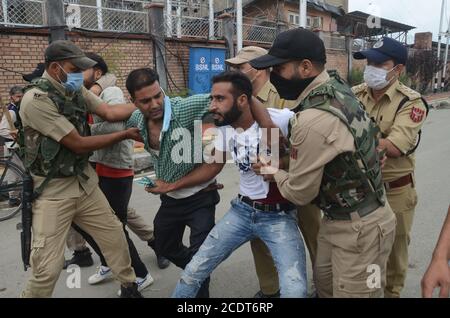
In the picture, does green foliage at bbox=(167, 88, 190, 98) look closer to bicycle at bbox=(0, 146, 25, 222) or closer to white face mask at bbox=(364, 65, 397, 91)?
bicycle at bbox=(0, 146, 25, 222)

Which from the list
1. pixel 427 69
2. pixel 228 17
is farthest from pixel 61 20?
pixel 427 69

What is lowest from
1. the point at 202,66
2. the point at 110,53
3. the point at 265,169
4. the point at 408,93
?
the point at 265,169

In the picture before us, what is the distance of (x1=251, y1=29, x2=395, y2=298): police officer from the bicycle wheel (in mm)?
3907

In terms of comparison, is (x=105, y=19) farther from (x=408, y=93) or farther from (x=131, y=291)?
(x=408, y=93)

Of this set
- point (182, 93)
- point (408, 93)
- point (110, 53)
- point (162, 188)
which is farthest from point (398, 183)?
point (182, 93)

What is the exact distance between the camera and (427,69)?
23391 millimetres

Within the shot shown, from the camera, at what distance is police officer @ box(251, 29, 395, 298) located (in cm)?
179

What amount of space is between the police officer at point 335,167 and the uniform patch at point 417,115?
2.31 feet

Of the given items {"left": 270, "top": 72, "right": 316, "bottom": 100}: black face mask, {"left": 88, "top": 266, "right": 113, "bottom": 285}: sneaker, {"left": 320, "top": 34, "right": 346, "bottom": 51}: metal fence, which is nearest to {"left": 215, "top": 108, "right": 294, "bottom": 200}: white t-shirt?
{"left": 270, "top": 72, "right": 316, "bottom": 100}: black face mask

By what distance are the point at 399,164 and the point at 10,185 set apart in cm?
428

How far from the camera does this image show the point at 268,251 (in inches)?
113

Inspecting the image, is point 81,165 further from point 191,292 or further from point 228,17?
point 228,17

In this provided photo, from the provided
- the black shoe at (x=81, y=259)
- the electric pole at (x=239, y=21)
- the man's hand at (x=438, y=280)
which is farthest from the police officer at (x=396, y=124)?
the electric pole at (x=239, y=21)

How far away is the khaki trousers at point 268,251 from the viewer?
9.11ft
